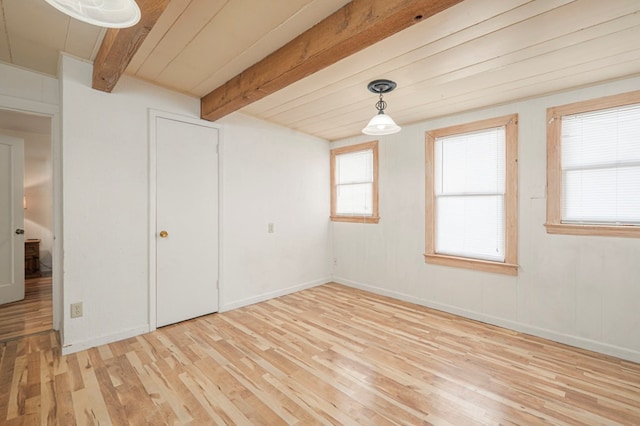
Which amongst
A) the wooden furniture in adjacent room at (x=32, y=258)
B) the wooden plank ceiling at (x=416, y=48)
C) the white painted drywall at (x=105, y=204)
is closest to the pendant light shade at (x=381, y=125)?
the wooden plank ceiling at (x=416, y=48)

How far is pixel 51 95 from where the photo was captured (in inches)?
112

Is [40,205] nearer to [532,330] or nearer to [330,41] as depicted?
[330,41]

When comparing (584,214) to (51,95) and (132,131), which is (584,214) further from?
(51,95)

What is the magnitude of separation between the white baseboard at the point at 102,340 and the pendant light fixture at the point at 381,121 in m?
2.88

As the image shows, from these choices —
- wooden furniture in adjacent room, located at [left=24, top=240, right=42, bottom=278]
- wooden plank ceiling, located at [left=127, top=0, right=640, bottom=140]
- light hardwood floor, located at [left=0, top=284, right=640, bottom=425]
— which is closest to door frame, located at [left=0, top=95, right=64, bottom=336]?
light hardwood floor, located at [left=0, top=284, right=640, bottom=425]

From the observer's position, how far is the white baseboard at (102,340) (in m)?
2.47

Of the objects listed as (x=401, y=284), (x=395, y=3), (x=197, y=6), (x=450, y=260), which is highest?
(x=197, y=6)

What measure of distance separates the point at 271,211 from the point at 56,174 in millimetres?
2270

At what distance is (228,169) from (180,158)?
58 centimetres

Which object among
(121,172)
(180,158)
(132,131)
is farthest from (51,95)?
(180,158)

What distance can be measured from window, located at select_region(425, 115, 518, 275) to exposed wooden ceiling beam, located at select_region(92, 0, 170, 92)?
3136 mm

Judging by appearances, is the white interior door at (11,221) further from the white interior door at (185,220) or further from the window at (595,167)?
the window at (595,167)

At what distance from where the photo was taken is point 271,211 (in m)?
4.05

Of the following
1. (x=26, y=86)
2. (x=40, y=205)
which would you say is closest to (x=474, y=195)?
(x=26, y=86)
